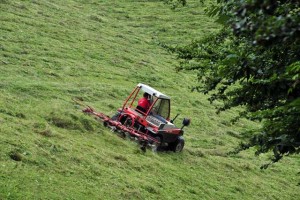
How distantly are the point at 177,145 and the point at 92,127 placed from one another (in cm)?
365

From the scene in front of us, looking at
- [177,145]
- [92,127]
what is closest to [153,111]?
[177,145]

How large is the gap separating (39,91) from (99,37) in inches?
734

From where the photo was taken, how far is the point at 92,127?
17.8 metres

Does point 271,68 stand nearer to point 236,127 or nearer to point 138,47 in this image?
point 236,127

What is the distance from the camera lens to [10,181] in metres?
11.0

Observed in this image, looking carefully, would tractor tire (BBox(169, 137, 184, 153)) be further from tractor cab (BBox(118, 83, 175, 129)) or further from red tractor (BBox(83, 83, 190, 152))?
tractor cab (BBox(118, 83, 175, 129))

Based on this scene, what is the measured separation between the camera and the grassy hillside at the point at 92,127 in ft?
41.7

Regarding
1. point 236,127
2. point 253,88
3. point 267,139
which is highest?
point 253,88

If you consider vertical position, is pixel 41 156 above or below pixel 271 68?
below

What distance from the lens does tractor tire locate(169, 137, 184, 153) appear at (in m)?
19.6

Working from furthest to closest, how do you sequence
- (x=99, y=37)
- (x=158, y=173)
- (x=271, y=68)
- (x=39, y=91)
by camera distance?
(x=99, y=37) → (x=39, y=91) → (x=158, y=173) → (x=271, y=68)

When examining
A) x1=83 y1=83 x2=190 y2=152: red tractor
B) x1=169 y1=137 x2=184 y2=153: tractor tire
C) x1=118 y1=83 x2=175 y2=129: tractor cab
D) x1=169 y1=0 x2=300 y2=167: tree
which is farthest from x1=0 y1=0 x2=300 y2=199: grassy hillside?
x1=169 y1=0 x2=300 y2=167: tree

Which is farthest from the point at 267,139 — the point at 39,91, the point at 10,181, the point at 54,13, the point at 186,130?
the point at 54,13

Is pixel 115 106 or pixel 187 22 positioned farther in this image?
pixel 187 22
